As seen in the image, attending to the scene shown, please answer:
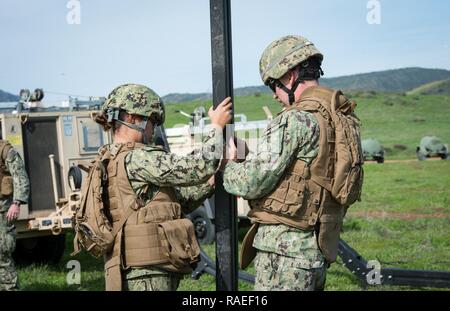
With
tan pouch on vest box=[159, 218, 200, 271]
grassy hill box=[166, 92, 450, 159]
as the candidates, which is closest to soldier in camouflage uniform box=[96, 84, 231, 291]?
tan pouch on vest box=[159, 218, 200, 271]

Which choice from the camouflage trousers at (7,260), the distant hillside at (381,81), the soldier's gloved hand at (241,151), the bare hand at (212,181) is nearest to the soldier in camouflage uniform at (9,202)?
the camouflage trousers at (7,260)

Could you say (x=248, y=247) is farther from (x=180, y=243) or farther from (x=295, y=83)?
(x=295, y=83)

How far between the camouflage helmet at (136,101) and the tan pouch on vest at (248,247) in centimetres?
85

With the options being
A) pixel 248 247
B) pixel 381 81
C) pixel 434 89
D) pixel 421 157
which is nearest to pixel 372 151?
pixel 421 157

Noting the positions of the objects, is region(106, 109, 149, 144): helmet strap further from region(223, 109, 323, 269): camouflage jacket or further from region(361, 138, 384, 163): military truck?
region(361, 138, 384, 163): military truck

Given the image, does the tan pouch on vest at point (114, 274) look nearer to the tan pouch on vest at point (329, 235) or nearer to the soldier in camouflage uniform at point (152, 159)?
the soldier in camouflage uniform at point (152, 159)

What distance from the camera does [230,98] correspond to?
3822 mm

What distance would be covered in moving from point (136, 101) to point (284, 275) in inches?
50.3

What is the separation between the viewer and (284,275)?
360 centimetres

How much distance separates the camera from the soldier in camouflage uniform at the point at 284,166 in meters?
3.53

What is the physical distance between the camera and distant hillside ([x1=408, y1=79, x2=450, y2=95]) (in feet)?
102

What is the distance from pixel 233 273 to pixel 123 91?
3.95ft

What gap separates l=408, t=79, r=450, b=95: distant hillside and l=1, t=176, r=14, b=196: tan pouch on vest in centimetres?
2559
